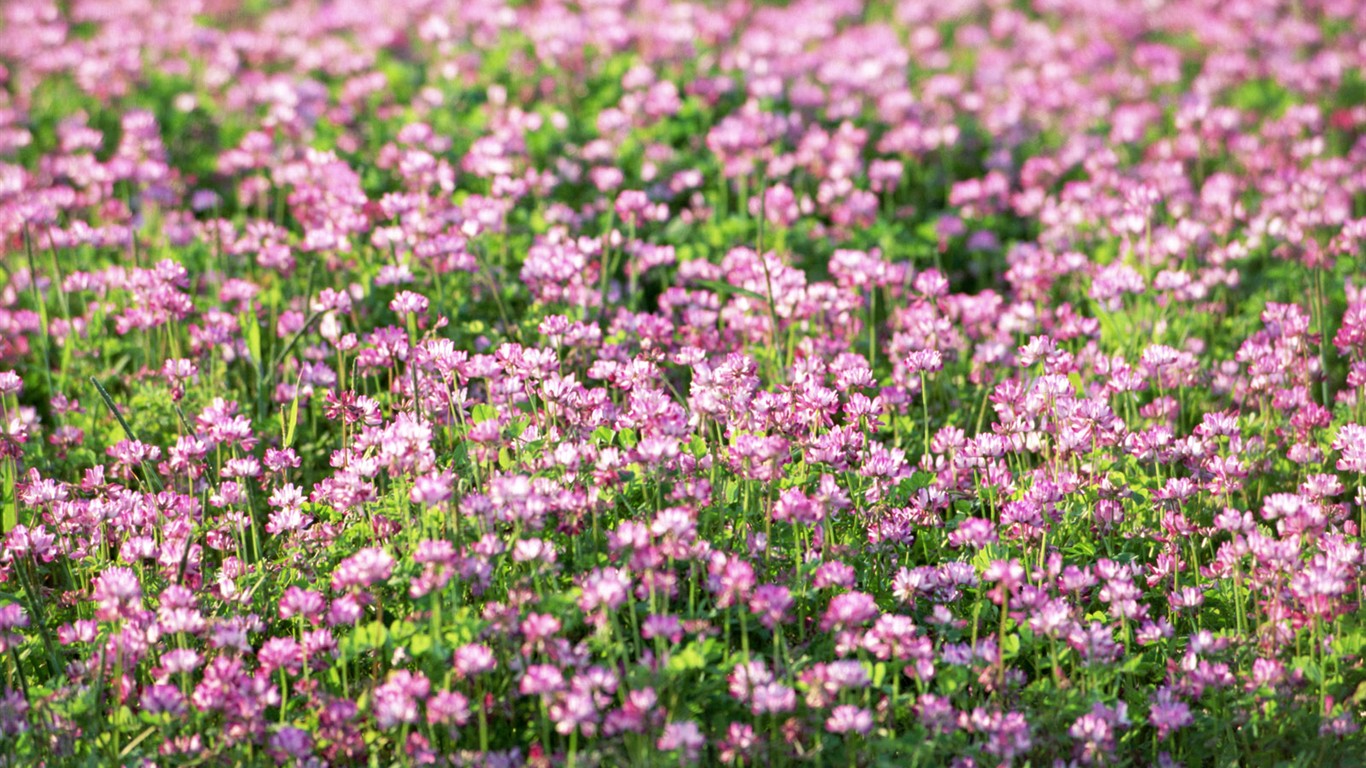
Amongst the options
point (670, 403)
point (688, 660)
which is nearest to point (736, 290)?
point (670, 403)

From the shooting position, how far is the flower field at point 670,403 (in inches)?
145

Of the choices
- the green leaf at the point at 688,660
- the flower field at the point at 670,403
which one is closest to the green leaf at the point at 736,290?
the flower field at the point at 670,403

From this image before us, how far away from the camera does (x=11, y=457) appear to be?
4.61 m

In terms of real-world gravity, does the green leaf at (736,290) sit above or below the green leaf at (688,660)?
above

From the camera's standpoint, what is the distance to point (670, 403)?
14.6 ft

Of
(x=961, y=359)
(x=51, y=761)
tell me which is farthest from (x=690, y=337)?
(x=51, y=761)

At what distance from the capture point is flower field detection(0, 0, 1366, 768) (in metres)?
3.69

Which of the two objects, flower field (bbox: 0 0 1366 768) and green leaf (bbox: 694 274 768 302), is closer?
flower field (bbox: 0 0 1366 768)

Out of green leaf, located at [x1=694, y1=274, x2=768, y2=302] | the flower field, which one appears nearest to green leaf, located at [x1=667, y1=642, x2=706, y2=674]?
the flower field

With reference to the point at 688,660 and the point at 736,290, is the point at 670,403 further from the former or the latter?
the point at 688,660

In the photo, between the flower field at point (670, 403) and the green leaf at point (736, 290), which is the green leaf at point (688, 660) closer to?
the flower field at point (670, 403)

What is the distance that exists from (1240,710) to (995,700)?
0.63 meters

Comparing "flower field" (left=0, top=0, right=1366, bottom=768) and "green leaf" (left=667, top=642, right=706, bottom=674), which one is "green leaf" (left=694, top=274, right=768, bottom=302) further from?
"green leaf" (left=667, top=642, right=706, bottom=674)

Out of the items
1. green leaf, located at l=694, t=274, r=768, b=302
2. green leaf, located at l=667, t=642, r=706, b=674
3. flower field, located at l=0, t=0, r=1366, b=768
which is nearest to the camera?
green leaf, located at l=667, t=642, r=706, b=674
